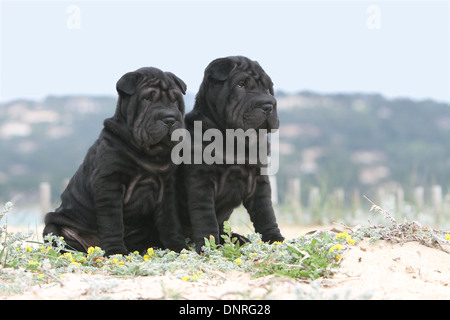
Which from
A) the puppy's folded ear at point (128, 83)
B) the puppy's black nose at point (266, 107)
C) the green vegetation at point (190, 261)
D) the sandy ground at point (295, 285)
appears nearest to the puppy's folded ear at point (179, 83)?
the puppy's folded ear at point (128, 83)

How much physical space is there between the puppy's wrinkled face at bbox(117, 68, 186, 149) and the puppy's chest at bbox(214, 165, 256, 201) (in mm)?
549

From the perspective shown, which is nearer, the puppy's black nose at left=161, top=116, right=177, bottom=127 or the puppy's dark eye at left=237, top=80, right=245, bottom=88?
the puppy's black nose at left=161, top=116, right=177, bottom=127

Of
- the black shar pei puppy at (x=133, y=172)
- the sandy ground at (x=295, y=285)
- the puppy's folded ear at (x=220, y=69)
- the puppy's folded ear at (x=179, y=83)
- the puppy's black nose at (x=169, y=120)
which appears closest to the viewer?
the sandy ground at (x=295, y=285)

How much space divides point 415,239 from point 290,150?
30217mm

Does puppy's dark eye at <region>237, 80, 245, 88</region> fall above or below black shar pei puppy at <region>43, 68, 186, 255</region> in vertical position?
above

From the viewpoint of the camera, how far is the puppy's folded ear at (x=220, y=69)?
207 inches

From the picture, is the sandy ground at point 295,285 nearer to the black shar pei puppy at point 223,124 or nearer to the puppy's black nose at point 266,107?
the black shar pei puppy at point 223,124

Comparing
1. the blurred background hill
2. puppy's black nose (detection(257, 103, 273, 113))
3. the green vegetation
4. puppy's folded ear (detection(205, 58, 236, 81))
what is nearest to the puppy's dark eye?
puppy's folded ear (detection(205, 58, 236, 81))

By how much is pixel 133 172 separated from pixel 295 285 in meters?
2.00

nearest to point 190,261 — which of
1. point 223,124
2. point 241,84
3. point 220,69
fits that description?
point 223,124

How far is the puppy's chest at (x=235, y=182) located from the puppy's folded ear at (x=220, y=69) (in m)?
0.79

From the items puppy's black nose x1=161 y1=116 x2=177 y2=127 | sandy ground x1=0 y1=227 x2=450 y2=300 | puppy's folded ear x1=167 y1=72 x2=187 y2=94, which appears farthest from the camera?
puppy's folded ear x1=167 y1=72 x2=187 y2=94

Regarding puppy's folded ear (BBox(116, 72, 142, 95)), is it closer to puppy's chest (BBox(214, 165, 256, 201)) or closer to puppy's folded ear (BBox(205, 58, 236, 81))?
puppy's folded ear (BBox(205, 58, 236, 81))

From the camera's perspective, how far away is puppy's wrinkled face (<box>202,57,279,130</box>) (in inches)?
201
